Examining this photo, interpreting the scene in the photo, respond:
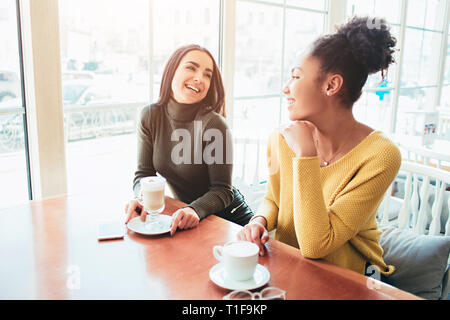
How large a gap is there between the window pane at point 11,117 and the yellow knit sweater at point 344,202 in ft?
4.01

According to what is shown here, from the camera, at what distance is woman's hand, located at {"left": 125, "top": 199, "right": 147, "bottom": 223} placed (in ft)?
4.36

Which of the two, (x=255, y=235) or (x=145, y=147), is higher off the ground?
(x=145, y=147)

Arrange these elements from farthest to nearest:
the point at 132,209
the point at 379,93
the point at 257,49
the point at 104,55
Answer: the point at 379,93 < the point at 257,49 < the point at 104,55 < the point at 132,209

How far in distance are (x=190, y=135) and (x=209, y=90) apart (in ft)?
0.81

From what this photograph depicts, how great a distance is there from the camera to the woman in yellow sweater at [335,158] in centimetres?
112

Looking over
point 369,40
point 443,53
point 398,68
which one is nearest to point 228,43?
point 369,40

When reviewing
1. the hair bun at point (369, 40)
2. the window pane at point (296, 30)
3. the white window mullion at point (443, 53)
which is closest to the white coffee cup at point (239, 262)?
the hair bun at point (369, 40)

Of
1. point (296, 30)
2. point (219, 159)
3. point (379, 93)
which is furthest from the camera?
point (379, 93)

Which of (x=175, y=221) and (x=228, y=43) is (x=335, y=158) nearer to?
(x=175, y=221)

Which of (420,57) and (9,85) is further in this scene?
(420,57)

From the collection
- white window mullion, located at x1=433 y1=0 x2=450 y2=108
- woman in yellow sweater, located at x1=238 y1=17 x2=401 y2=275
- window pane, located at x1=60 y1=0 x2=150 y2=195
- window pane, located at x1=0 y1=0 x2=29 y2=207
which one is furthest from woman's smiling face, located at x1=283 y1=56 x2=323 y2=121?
white window mullion, located at x1=433 y1=0 x2=450 y2=108

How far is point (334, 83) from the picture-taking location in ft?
4.07

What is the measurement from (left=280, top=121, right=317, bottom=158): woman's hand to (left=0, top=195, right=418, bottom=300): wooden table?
27 centimetres

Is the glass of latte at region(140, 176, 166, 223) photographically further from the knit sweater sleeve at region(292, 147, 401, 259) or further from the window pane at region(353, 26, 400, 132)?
the window pane at region(353, 26, 400, 132)
